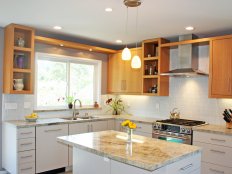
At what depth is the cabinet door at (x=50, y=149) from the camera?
3743mm

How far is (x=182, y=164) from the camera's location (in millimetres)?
2102

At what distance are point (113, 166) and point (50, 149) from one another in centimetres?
209

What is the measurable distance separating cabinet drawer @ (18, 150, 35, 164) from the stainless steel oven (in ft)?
6.97

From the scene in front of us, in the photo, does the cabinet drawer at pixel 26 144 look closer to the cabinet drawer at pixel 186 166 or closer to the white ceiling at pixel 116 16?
the white ceiling at pixel 116 16

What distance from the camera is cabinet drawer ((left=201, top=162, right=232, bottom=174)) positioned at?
10.9 ft

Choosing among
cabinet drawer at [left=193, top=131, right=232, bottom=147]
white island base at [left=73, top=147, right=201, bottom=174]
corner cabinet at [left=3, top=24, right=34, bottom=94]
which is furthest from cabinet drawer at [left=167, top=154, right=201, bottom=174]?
corner cabinet at [left=3, top=24, right=34, bottom=94]

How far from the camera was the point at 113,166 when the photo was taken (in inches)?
83.9

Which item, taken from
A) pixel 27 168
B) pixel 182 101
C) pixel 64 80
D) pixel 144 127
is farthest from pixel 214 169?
pixel 64 80

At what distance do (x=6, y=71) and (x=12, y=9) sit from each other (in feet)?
4.00

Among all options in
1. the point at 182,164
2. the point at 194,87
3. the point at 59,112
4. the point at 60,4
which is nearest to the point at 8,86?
the point at 59,112

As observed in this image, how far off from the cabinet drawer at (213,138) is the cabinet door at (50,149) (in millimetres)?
2246

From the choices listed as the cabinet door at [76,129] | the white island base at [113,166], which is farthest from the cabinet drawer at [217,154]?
the cabinet door at [76,129]

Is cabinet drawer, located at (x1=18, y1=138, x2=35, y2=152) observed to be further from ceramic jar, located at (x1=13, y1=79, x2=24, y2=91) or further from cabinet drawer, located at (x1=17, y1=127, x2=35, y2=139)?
ceramic jar, located at (x1=13, y1=79, x2=24, y2=91)

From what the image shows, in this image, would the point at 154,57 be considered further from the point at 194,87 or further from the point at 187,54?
the point at 194,87
